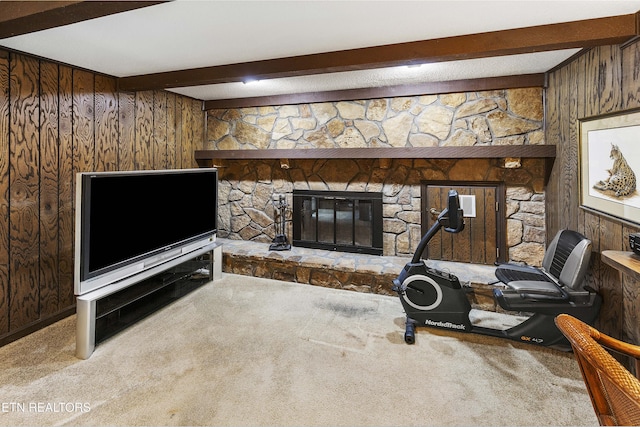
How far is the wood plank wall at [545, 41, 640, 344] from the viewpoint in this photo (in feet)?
6.67

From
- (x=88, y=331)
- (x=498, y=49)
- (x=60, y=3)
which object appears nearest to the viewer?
(x=60, y=3)

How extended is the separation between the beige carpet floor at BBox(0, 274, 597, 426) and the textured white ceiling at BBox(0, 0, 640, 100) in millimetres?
2285

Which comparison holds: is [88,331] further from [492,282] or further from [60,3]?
[492,282]

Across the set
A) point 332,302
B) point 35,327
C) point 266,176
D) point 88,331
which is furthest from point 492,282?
point 35,327

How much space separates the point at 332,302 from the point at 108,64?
3.08 metres

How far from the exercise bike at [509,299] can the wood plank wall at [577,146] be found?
0.50 feet

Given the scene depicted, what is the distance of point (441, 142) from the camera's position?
3660 millimetres

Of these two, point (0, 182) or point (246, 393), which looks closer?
point (246, 393)

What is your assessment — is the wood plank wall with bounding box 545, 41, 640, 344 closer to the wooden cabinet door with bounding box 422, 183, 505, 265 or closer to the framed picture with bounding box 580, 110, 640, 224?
the framed picture with bounding box 580, 110, 640, 224

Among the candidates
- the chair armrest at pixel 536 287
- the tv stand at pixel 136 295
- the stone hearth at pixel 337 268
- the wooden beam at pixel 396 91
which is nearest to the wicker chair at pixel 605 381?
the chair armrest at pixel 536 287

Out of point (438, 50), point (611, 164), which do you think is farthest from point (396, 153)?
point (611, 164)

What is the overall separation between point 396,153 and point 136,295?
2.93m

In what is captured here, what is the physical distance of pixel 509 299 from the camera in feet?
7.75

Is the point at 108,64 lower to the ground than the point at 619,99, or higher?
higher
